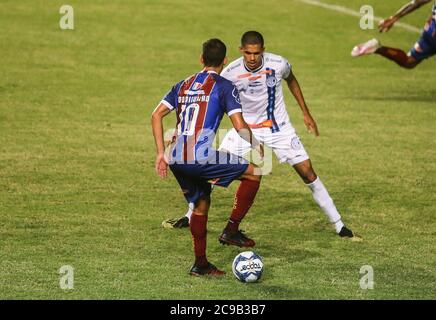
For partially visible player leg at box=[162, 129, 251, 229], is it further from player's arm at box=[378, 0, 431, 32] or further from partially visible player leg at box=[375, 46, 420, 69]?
partially visible player leg at box=[375, 46, 420, 69]

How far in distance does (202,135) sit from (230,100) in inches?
18.7

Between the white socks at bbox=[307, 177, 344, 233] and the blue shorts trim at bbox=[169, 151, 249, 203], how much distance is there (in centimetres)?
210

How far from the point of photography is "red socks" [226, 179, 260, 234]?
13.5 meters

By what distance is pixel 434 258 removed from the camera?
13.0 metres

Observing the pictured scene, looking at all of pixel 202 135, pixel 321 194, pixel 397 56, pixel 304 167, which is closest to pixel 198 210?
pixel 202 135

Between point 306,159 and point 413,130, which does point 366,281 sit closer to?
point 306,159

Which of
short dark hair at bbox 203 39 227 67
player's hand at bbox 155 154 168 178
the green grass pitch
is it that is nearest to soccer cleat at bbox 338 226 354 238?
the green grass pitch

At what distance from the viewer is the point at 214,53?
1193cm

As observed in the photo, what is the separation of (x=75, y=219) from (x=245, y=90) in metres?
2.84

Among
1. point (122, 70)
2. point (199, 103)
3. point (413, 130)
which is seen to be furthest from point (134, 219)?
point (122, 70)

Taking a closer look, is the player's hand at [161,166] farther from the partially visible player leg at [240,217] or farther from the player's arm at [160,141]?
the partially visible player leg at [240,217]

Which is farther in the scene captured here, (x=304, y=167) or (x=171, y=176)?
(x=171, y=176)

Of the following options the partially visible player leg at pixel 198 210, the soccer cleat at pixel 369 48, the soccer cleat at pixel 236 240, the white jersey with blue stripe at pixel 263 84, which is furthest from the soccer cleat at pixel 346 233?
the soccer cleat at pixel 369 48

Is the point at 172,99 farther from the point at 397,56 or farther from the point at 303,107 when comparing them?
the point at 397,56
